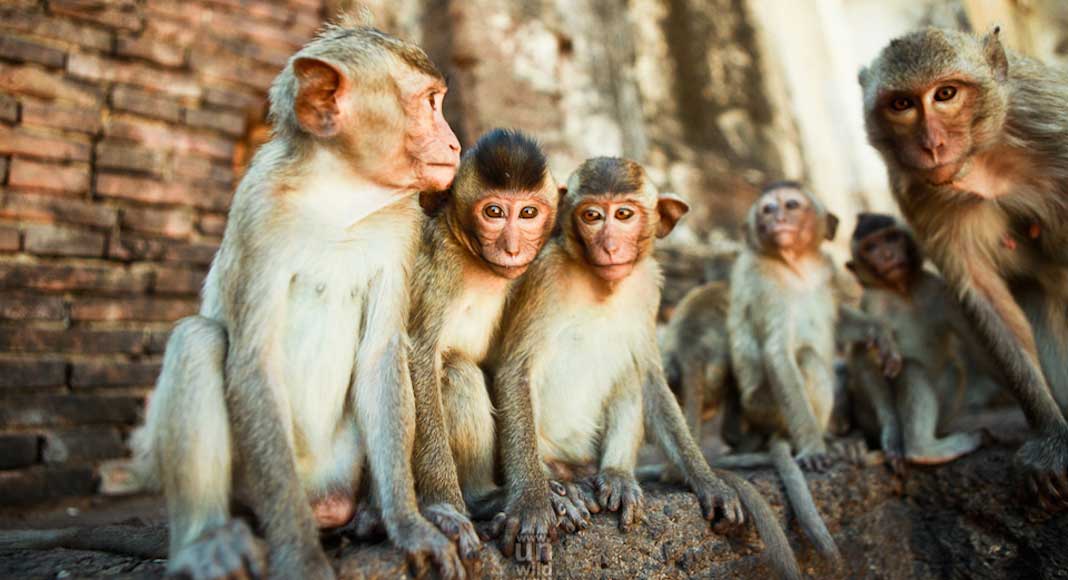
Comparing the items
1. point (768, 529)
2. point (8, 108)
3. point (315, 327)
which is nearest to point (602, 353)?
point (768, 529)

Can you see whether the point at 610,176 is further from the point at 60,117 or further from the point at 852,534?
the point at 60,117

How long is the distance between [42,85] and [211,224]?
1020 mm

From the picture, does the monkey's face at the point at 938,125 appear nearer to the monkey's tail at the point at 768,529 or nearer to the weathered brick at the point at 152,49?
the monkey's tail at the point at 768,529

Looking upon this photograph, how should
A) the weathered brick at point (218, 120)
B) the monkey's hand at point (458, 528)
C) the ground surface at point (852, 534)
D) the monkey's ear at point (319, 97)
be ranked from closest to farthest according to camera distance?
the monkey's hand at point (458, 528)
the monkey's ear at point (319, 97)
the ground surface at point (852, 534)
the weathered brick at point (218, 120)

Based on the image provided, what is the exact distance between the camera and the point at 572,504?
96.9 inches

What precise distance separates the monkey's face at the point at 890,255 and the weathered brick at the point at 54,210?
3972 mm

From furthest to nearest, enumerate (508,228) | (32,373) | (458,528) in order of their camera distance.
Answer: (32,373) < (508,228) < (458,528)

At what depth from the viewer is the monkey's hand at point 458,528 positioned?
2023 millimetres

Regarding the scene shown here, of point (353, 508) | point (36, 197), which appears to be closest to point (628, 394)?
point (353, 508)

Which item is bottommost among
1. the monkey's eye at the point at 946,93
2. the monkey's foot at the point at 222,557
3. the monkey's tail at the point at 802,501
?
the monkey's tail at the point at 802,501

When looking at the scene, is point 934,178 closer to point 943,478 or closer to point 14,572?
point 943,478

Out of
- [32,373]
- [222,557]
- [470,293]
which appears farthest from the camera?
[32,373]

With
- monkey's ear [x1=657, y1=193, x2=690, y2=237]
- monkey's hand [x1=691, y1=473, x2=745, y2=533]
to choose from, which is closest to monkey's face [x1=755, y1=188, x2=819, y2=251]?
monkey's ear [x1=657, y1=193, x2=690, y2=237]

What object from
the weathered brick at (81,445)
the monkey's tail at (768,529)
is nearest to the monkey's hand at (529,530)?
the monkey's tail at (768,529)
